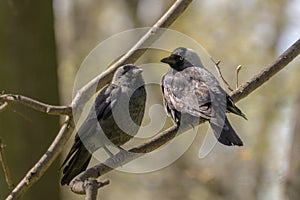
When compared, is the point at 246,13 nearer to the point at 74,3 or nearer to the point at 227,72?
the point at 227,72

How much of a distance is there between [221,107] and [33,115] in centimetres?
201

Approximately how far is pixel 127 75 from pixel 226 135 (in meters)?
1.10

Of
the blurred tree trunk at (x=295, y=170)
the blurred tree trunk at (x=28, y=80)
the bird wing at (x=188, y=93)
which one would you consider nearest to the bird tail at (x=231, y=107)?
the bird wing at (x=188, y=93)

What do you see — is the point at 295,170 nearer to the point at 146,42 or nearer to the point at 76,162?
the point at 146,42

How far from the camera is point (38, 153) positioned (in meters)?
5.87

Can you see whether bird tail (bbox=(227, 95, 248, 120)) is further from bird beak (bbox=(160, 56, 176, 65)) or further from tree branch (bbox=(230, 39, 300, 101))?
bird beak (bbox=(160, 56, 176, 65))

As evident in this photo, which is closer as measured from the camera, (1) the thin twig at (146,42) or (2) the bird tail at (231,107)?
(2) the bird tail at (231,107)

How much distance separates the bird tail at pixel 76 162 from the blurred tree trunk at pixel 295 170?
12.5 ft

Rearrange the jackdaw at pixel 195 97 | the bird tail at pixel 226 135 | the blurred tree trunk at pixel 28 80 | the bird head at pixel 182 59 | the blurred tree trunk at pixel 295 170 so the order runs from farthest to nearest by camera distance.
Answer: the blurred tree trunk at pixel 295 170, the blurred tree trunk at pixel 28 80, the bird head at pixel 182 59, the jackdaw at pixel 195 97, the bird tail at pixel 226 135

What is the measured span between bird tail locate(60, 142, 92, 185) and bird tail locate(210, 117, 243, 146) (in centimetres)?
93

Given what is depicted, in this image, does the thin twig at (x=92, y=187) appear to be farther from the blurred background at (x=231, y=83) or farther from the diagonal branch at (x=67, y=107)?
the blurred background at (x=231, y=83)

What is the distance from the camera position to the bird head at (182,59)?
5.15 metres

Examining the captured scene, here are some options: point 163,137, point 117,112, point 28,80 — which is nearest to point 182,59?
point 117,112

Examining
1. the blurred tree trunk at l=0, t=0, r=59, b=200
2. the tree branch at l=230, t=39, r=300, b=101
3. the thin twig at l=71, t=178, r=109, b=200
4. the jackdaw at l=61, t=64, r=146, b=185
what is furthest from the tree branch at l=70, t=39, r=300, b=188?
the blurred tree trunk at l=0, t=0, r=59, b=200
